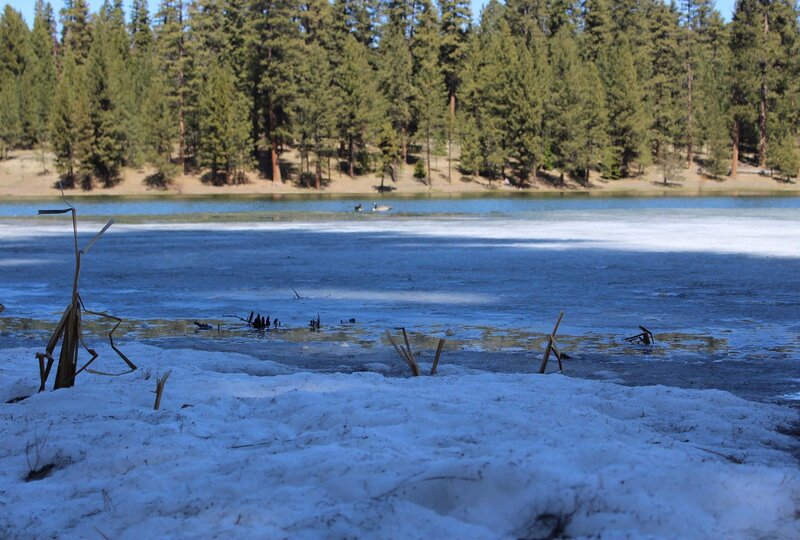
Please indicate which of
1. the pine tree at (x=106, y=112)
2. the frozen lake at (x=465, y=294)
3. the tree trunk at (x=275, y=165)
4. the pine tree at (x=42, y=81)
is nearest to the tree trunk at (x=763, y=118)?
the tree trunk at (x=275, y=165)

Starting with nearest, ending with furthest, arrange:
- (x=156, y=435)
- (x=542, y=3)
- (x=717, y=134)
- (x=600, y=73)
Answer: (x=156, y=435), (x=717, y=134), (x=600, y=73), (x=542, y=3)

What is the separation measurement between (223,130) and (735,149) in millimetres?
43211

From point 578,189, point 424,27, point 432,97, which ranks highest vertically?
point 424,27

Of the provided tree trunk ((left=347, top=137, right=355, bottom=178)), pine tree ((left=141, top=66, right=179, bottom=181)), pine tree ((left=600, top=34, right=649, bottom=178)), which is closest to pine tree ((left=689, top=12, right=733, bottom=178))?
pine tree ((left=600, top=34, right=649, bottom=178))

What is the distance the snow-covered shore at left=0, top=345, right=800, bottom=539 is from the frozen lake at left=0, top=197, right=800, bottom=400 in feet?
6.00

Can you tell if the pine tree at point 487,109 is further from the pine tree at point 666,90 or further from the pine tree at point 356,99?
the pine tree at point 666,90

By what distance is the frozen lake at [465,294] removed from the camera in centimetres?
837

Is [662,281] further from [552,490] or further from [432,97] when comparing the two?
[432,97]

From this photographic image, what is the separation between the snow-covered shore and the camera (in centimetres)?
381

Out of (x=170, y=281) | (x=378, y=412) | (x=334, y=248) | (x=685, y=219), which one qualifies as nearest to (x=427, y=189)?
(x=685, y=219)

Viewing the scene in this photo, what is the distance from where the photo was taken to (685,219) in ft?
101

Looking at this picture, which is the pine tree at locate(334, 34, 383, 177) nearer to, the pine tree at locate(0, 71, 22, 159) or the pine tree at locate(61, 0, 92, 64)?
the pine tree at locate(0, 71, 22, 159)

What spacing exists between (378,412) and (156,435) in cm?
122

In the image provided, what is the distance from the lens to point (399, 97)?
78.4 metres
